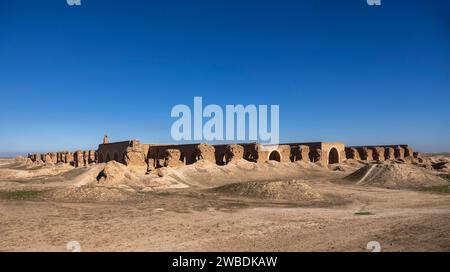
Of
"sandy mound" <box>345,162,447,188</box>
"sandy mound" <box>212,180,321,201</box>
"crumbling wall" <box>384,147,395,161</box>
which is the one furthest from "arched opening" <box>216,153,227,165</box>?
"crumbling wall" <box>384,147,395,161</box>

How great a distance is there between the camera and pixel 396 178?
96.5 feet

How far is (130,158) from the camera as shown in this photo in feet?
121

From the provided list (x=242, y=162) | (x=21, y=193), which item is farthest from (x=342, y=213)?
(x=242, y=162)

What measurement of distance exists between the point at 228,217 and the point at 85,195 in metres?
9.51

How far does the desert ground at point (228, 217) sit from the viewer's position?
1025cm

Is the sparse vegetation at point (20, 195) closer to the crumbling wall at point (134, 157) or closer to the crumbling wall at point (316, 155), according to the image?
the crumbling wall at point (134, 157)

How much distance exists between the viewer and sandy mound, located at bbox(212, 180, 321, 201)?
69.2 feet

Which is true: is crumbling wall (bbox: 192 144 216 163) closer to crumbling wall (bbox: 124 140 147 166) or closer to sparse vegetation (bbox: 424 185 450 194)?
crumbling wall (bbox: 124 140 147 166)

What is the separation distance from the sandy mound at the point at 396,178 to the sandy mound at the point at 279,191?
33.1 feet

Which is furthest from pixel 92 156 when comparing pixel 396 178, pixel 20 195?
pixel 396 178

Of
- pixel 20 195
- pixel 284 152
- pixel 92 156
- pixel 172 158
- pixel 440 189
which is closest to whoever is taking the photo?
pixel 20 195

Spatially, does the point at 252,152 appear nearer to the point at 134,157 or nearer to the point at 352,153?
the point at 134,157
